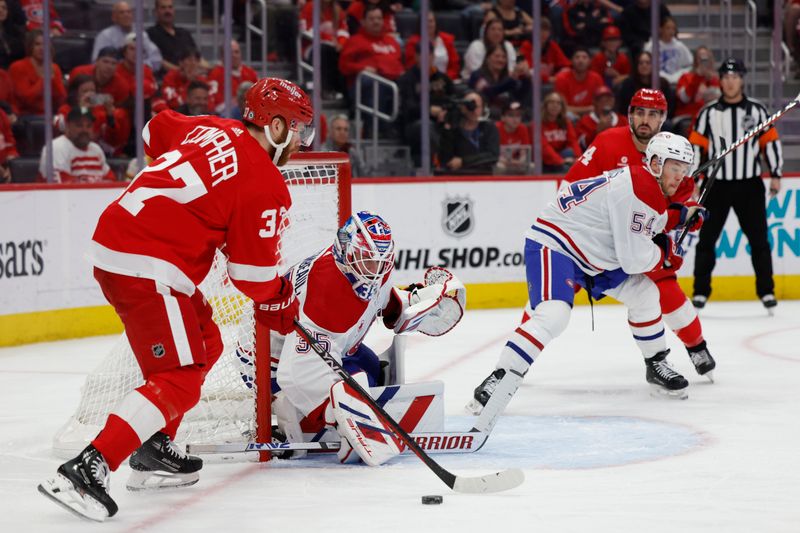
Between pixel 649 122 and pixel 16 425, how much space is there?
2.69m

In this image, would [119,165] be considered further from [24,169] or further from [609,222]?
[609,222]

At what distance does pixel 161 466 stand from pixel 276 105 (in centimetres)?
97

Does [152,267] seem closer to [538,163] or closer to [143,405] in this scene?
[143,405]

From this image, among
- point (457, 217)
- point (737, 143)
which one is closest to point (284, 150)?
point (737, 143)

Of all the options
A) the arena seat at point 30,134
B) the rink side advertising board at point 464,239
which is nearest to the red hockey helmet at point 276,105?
the rink side advertising board at point 464,239

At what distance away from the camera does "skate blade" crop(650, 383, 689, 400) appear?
4613 mm

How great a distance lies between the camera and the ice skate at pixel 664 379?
15.1 ft

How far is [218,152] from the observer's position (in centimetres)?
307

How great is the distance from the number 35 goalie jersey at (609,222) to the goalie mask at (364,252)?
1.00 m

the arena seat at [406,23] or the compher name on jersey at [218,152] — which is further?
the arena seat at [406,23]

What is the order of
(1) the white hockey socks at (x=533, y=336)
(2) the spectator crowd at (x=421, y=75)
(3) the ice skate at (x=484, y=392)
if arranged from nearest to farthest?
(1) the white hockey socks at (x=533, y=336)
(3) the ice skate at (x=484, y=392)
(2) the spectator crowd at (x=421, y=75)

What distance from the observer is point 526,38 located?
7.86 meters

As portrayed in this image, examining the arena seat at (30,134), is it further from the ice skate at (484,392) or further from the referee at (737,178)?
the referee at (737,178)

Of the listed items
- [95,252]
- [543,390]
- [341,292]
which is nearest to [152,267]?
[95,252]
